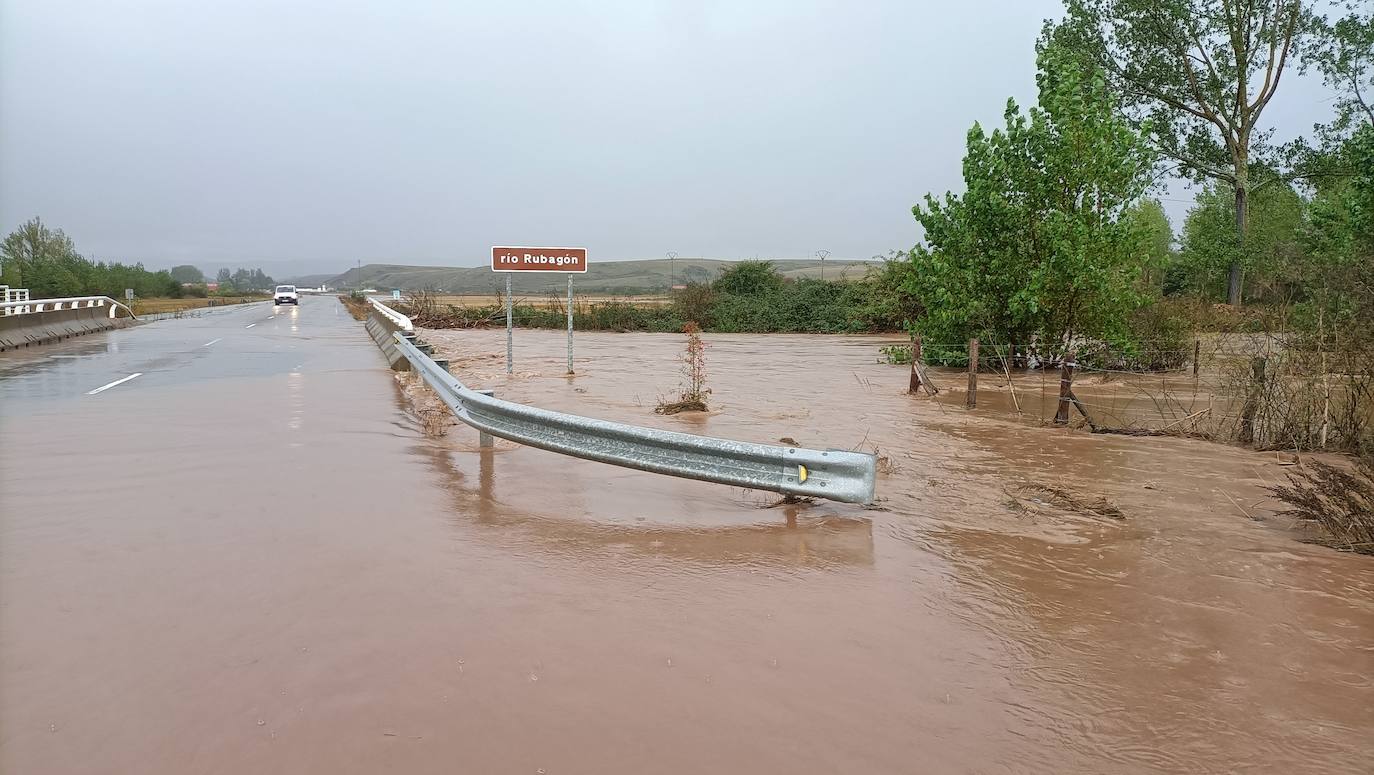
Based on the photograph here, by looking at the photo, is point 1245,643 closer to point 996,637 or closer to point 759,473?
point 996,637

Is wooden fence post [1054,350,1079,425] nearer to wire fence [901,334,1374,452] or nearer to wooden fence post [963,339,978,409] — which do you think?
wire fence [901,334,1374,452]

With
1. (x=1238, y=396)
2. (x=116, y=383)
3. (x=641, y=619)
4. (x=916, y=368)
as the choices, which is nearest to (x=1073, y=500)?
(x=641, y=619)

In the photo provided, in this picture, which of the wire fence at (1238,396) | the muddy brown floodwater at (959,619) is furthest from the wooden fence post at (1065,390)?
the muddy brown floodwater at (959,619)

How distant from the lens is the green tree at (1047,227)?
17.0 meters

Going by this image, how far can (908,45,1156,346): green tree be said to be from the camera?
16953 mm

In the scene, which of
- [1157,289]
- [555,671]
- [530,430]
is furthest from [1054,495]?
[1157,289]

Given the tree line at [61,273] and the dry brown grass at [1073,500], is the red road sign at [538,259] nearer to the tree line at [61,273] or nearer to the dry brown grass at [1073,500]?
the dry brown grass at [1073,500]

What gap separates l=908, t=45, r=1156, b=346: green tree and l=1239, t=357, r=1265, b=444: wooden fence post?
6.22 meters

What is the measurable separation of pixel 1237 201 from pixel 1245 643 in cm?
4013

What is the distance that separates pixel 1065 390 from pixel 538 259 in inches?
397

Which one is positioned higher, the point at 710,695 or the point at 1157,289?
the point at 1157,289

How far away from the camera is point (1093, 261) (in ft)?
55.1

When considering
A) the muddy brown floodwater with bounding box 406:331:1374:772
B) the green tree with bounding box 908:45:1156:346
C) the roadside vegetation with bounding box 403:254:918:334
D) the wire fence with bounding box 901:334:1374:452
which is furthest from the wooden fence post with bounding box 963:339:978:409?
the roadside vegetation with bounding box 403:254:918:334

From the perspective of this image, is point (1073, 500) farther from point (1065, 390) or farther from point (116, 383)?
point (116, 383)
